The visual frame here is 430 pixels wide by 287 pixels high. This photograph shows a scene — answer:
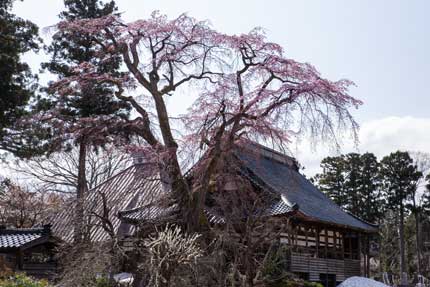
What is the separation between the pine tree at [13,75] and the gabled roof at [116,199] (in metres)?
3.25

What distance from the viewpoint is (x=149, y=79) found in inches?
635

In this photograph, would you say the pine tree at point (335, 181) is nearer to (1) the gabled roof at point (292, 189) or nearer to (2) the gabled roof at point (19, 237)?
(1) the gabled roof at point (292, 189)

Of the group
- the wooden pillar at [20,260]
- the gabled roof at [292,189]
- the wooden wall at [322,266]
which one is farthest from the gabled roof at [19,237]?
the wooden wall at [322,266]

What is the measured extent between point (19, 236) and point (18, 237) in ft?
0.36

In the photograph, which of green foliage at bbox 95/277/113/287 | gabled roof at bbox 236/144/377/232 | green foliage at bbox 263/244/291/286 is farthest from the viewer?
gabled roof at bbox 236/144/377/232

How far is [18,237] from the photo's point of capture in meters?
19.6

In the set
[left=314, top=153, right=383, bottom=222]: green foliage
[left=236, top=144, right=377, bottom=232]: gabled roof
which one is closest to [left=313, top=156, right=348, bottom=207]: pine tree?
[left=314, top=153, right=383, bottom=222]: green foliage

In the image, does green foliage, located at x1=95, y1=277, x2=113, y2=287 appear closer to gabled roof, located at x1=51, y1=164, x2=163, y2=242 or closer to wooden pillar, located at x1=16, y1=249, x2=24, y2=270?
gabled roof, located at x1=51, y1=164, x2=163, y2=242

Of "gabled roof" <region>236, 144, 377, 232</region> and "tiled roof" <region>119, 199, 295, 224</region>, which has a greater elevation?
"gabled roof" <region>236, 144, 377, 232</region>

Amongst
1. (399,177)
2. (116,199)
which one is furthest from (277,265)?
(399,177)

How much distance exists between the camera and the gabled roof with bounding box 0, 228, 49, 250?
1897 centimetres

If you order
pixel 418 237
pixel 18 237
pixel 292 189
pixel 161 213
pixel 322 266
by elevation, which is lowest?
pixel 322 266

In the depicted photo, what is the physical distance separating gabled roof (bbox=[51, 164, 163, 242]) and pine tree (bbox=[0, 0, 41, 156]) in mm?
3253

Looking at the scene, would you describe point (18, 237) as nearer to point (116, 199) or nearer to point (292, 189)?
point (116, 199)
